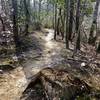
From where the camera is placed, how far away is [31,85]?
6.21 meters

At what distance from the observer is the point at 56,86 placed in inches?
212

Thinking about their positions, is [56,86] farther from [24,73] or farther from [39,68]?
[39,68]

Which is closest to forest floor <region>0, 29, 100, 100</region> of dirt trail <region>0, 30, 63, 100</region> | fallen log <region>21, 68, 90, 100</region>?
dirt trail <region>0, 30, 63, 100</region>

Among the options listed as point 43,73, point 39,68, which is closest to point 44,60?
point 39,68

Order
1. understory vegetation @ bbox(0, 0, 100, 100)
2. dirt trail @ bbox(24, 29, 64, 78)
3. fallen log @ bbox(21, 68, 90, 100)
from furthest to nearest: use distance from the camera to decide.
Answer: dirt trail @ bbox(24, 29, 64, 78), understory vegetation @ bbox(0, 0, 100, 100), fallen log @ bbox(21, 68, 90, 100)

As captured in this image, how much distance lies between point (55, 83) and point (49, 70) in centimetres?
89

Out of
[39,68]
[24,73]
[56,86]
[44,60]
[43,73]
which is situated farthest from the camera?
[44,60]

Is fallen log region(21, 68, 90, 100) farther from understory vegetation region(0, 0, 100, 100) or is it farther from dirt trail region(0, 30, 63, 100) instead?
dirt trail region(0, 30, 63, 100)

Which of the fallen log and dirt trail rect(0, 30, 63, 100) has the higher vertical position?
the fallen log

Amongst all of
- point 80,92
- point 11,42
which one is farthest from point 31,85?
point 11,42

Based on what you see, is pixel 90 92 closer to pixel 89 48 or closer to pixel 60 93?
pixel 60 93

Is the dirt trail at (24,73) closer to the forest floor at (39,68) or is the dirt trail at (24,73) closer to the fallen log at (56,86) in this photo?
the forest floor at (39,68)

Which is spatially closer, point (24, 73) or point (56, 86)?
point (56, 86)

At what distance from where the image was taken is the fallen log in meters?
5.18
